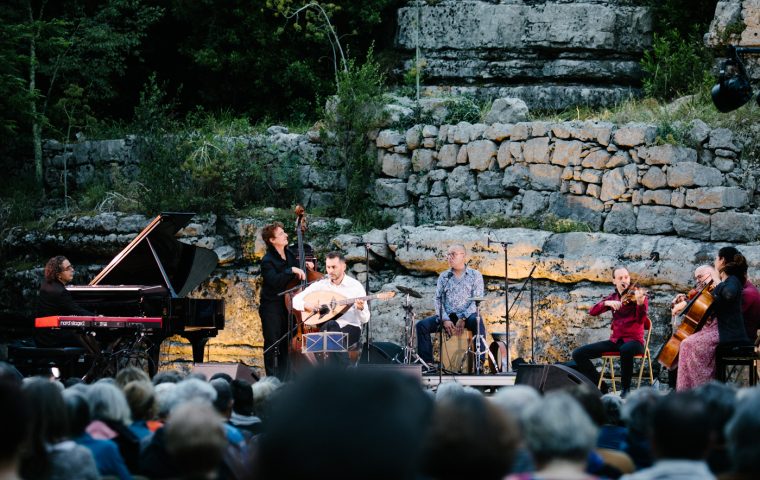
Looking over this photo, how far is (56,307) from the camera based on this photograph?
9.69 meters

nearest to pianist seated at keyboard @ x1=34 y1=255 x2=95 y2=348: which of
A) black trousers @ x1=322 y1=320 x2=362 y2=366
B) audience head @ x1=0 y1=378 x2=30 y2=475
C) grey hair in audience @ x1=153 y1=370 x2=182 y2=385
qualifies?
black trousers @ x1=322 y1=320 x2=362 y2=366

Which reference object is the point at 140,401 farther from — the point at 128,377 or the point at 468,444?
the point at 468,444

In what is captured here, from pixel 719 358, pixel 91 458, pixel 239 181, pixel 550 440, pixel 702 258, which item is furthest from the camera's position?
pixel 239 181

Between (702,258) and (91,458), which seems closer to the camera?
(91,458)

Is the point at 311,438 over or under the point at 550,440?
over

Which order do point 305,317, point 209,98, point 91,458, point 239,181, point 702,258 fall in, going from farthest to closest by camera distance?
point 209,98, point 239,181, point 702,258, point 305,317, point 91,458

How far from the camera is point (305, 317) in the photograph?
32.1ft

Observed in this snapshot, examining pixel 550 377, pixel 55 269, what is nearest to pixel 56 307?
pixel 55 269

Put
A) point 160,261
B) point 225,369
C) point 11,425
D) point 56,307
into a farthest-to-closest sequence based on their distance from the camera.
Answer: point 160,261 → point 56,307 → point 225,369 → point 11,425

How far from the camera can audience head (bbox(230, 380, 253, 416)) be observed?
553 centimetres

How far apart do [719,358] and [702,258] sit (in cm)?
271

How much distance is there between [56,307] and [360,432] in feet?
27.3

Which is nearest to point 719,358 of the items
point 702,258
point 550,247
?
point 702,258

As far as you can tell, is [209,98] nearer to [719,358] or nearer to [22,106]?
[22,106]
